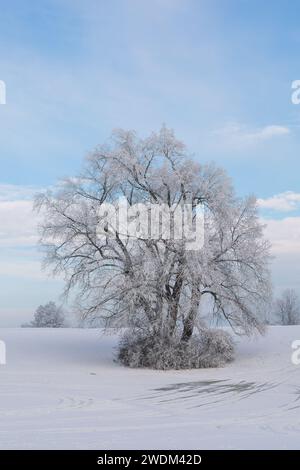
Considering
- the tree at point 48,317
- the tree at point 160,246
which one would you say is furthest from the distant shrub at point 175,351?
the tree at point 48,317

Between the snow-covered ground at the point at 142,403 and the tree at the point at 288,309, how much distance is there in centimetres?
5725

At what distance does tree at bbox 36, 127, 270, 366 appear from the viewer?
26.7 m

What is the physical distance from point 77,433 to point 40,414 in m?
2.92

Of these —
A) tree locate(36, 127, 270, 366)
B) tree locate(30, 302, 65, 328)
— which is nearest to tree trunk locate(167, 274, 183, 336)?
tree locate(36, 127, 270, 366)

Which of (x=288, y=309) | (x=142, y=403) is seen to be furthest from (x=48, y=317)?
(x=142, y=403)

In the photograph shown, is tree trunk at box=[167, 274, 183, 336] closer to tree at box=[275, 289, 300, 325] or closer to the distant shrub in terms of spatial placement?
the distant shrub

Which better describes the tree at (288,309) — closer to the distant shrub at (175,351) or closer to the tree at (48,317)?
the tree at (48,317)

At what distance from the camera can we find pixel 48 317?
7562 cm

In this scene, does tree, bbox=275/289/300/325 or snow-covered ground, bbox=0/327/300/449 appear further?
tree, bbox=275/289/300/325

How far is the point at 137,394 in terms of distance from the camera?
17.2 meters

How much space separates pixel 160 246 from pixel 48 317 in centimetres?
5176

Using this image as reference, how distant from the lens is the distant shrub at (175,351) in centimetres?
2666

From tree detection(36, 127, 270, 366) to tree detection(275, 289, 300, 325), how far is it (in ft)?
200

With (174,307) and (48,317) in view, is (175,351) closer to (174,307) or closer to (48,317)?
(174,307)
